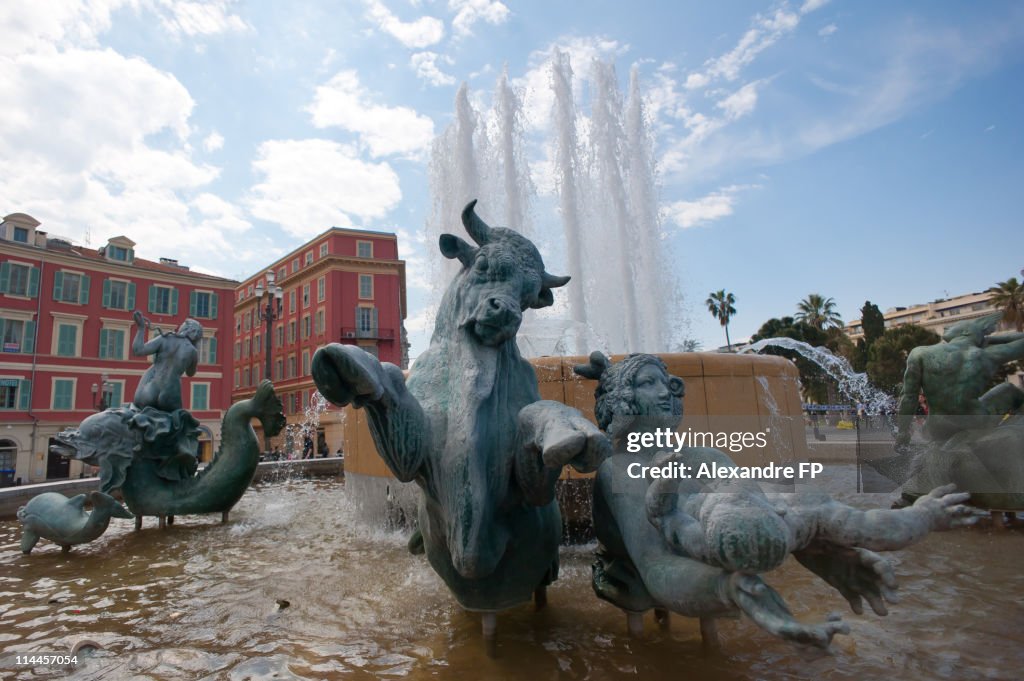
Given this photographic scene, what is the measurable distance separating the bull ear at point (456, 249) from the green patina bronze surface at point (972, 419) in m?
4.11

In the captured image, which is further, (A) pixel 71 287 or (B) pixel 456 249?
(A) pixel 71 287

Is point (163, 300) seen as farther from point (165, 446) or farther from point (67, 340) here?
point (165, 446)

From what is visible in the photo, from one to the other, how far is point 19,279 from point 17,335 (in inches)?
116

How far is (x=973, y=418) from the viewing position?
14.6 ft

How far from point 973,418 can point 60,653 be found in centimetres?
632

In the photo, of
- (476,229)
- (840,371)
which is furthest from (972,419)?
(840,371)

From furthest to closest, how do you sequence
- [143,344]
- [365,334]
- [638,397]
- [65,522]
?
[365,334] < [143,344] < [65,522] < [638,397]

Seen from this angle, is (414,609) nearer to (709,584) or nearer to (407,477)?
(407,477)

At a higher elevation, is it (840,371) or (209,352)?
(209,352)

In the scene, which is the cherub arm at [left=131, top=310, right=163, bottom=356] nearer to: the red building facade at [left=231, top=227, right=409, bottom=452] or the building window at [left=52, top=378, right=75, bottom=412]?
the building window at [left=52, top=378, right=75, bottom=412]

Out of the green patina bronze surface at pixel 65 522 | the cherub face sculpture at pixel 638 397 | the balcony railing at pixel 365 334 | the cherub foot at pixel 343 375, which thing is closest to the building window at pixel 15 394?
the balcony railing at pixel 365 334

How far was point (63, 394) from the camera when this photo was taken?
28.4 metres

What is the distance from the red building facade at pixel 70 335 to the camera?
1059 inches

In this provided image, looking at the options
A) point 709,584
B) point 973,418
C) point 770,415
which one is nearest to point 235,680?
point 709,584
